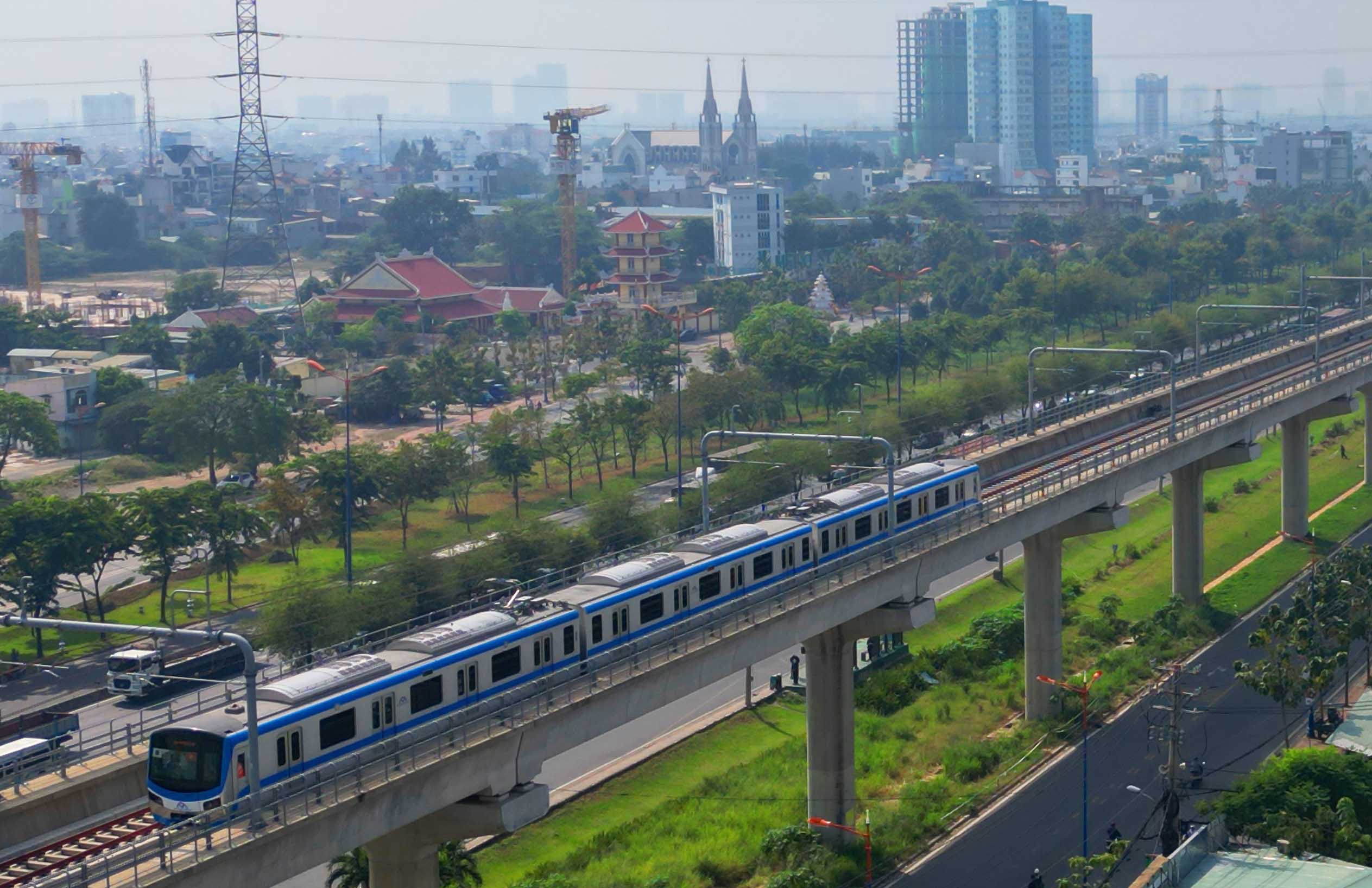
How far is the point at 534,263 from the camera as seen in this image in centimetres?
15938

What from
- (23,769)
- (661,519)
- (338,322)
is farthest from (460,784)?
(338,322)

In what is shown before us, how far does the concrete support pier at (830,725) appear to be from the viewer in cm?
3688

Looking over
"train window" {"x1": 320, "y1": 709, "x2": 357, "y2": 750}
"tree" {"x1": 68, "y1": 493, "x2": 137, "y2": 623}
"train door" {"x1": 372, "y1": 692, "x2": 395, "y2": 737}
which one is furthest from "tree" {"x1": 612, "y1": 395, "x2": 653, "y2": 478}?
"train window" {"x1": 320, "y1": 709, "x2": 357, "y2": 750}

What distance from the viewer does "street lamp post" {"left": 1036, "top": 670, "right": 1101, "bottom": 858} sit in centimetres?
3591

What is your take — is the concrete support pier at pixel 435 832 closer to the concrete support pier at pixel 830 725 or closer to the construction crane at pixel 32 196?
the concrete support pier at pixel 830 725

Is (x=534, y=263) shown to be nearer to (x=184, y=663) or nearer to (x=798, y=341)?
(x=798, y=341)

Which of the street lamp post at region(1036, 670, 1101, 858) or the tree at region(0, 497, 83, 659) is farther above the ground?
the tree at region(0, 497, 83, 659)

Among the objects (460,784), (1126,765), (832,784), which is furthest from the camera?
(1126,765)

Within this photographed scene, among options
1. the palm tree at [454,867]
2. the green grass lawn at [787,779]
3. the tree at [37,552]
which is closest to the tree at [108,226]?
the tree at [37,552]

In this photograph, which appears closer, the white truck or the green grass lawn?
the green grass lawn

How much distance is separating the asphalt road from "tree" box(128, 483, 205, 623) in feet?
87.8

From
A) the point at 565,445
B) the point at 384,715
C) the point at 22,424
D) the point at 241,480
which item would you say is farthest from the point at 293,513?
the point at 384,715

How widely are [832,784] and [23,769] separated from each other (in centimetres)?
1758

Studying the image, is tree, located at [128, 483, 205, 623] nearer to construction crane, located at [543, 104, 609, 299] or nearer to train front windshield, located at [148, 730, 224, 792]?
train front windshield, located at [148, 730, 224, 792]
